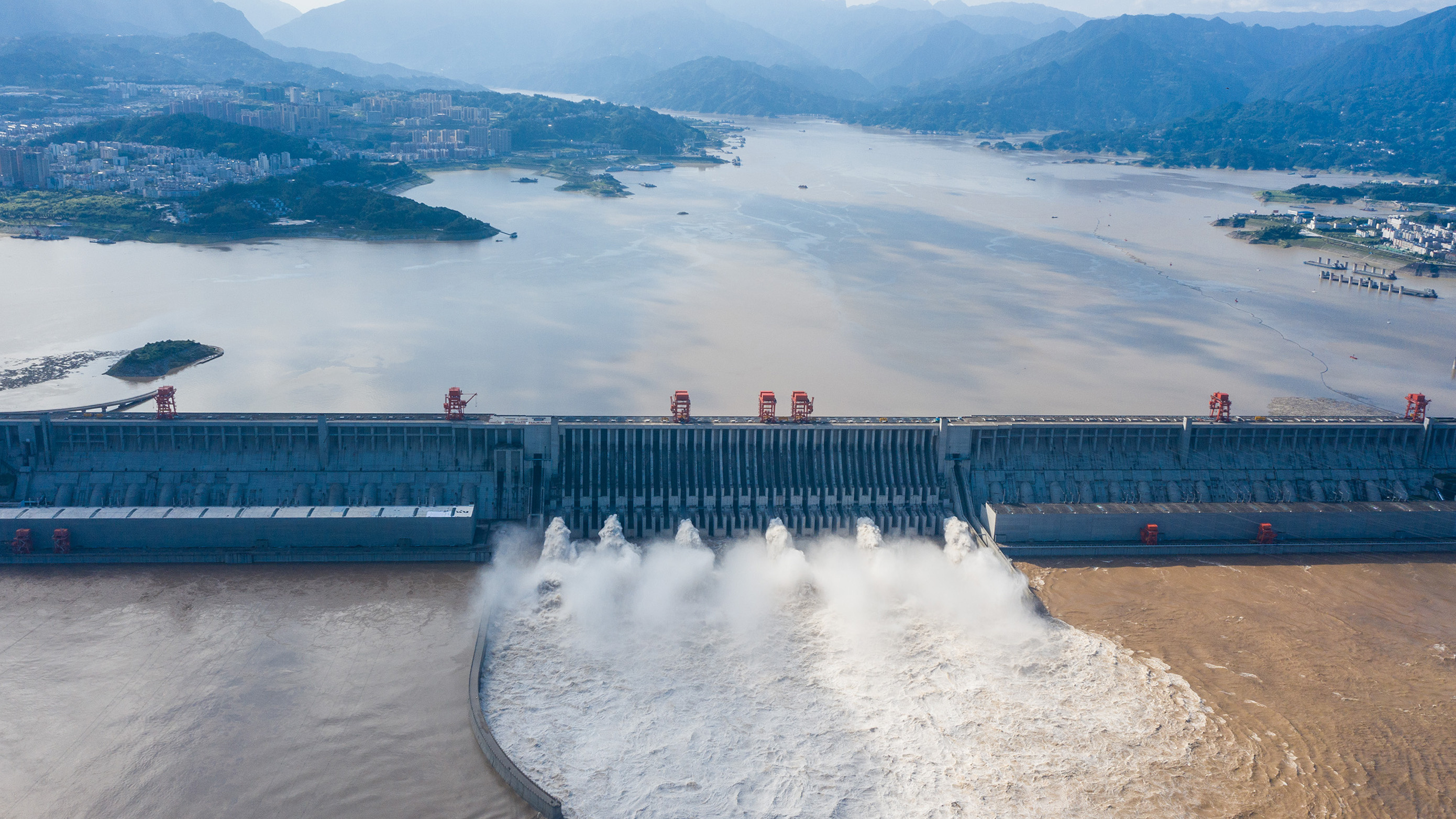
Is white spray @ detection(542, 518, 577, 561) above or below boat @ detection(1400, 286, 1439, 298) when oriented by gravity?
below

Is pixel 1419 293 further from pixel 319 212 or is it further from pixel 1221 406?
pixel 319 212

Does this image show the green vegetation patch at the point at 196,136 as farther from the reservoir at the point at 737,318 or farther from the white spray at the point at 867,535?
the white spray at the point at 867,535

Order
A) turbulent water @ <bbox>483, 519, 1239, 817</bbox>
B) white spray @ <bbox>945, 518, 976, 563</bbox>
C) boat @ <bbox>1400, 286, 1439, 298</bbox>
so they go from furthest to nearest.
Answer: boat @ <bbox>1400, 286, 1439, 298</bbox>, white spray @ <bbox>945, 518, 976, 563</bbox>, turbulent water @ <bbox>483, 519, 1239, 817</bbox>

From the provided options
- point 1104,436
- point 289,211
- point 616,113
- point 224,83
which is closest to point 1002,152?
point 616,113

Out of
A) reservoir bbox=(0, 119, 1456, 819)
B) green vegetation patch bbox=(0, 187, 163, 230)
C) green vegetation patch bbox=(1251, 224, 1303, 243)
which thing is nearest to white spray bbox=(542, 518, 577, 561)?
reservoir bbox=(0, 119, 1456, 819)

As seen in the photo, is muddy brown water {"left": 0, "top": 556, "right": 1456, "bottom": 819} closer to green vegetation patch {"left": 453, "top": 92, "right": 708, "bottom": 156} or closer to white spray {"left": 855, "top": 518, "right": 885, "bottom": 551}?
white spray {"left": 855, "top": 518, "right": 885, "bottom": 551}

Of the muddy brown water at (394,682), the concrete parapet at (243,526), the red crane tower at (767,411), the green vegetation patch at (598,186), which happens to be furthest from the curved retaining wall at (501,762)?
the green vegetation patch at (598,186)

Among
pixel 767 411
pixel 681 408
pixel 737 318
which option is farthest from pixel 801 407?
pixel 737 318
